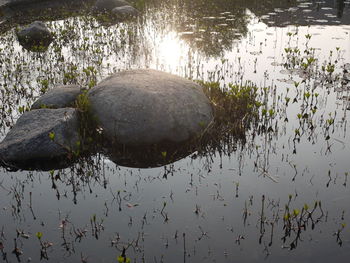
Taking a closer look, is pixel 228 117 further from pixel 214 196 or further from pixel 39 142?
pixel 39 142

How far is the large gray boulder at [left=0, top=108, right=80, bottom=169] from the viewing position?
5734 mm

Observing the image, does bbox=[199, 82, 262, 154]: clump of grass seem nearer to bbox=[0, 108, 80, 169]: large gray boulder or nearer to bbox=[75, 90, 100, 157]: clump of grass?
bbox=[75, 90, 100, 157]: clump of grass

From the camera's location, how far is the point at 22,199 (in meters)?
5.10

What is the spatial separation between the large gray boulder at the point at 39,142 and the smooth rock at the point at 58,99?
29.7 inches

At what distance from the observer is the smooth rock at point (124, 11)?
16.6 metres

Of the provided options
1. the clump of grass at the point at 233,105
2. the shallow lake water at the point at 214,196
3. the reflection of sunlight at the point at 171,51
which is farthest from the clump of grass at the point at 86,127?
the reflection of sunlight at the point at 171,51

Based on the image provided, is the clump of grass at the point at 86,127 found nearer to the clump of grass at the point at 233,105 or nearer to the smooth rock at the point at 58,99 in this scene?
the smooth rock at the point at 58,99

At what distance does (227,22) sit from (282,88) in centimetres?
727

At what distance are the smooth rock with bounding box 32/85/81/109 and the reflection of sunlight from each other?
3.40m

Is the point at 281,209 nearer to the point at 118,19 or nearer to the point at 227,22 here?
the point at 227,22

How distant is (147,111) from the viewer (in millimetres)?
6160

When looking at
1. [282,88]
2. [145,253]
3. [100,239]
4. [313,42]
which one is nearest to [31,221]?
[100,239]

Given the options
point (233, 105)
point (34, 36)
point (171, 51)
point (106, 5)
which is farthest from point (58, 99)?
point (106, 5)

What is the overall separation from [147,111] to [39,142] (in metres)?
1.68
